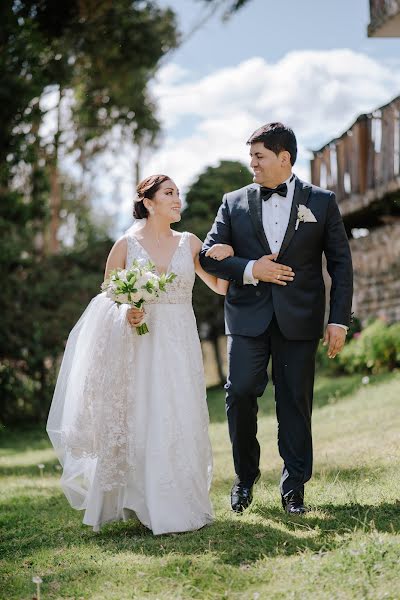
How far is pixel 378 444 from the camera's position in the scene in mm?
7312

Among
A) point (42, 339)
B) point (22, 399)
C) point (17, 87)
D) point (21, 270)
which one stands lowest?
point (22, 399)

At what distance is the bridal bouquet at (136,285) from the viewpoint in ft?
16.2

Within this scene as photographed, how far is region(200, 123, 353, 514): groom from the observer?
16.5ft

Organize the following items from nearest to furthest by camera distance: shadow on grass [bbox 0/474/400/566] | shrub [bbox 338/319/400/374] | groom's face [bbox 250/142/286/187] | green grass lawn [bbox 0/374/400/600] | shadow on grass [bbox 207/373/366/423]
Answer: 1. green grass lawn [bbox 0/374/400/600]
2. shadow on grass [bbox 0/474/400/566]
3. groom's face [bbox 250/142/286/187]
4. shadow on grass [bbox 207/373/366/423]
5. shrub [bbox 338/319/400/374]

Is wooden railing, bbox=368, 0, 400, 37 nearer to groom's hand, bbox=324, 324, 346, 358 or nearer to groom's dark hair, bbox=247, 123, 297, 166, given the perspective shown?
groom's dark hair, bbox=247, 123, 297, 166

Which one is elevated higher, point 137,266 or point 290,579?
point 137,266

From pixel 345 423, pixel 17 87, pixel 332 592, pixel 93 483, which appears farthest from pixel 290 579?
pixel 17 87

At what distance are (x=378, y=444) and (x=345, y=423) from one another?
1949 mm

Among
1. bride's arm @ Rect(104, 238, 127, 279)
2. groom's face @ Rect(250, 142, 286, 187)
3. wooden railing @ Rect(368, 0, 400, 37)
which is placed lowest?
bride's arm @ Rect(104, 238, 127, 279)

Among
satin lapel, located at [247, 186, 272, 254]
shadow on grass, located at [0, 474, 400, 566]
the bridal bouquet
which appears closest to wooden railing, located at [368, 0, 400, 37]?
satin lapel, located at [247, 186, 272, 254]

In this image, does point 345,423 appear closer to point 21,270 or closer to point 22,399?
point 22,399

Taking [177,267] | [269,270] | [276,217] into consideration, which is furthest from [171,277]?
[276,217]

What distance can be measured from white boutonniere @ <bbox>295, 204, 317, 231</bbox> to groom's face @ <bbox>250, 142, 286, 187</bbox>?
280mm

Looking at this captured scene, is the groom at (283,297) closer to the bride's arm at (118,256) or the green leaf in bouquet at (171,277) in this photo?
the green leaf in bouquet at (171,277)
